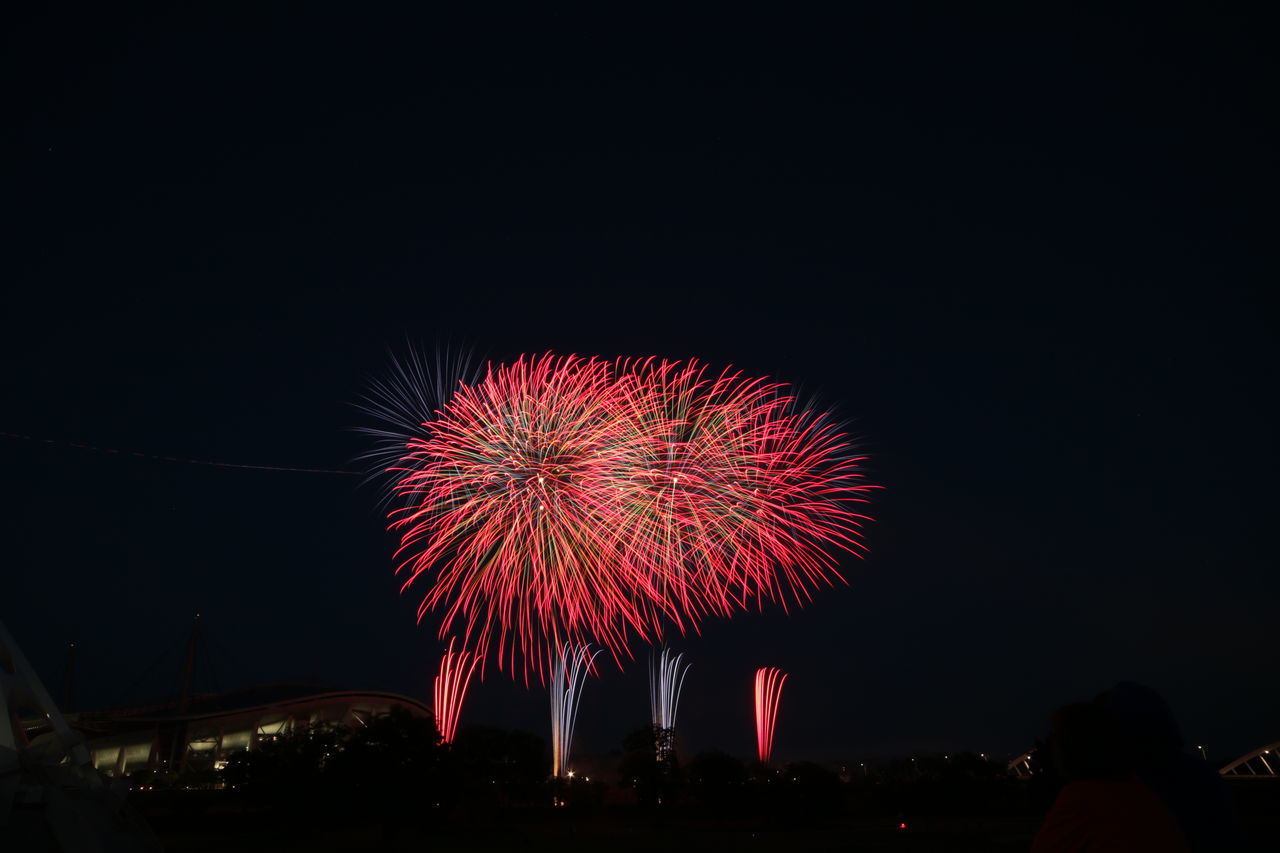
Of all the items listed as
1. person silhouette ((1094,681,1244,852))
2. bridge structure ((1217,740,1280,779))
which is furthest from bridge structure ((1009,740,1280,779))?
person silhouette ((1094,681,1244,852))

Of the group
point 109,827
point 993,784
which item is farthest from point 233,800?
point 993,784

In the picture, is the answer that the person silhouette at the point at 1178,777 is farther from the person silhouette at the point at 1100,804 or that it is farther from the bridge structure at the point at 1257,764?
the bridge structure at the point at 1257,764

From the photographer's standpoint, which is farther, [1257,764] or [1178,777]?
[1257,764]

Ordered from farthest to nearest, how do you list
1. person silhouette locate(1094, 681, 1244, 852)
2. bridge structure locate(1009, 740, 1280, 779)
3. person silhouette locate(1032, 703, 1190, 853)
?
1. bridge structure locate(1009, 740, 1280, 779)
2. person silhouette locate(1094, 681, 1244, 852)
3. person silhouette locate(1032, 703, 1190, 853)

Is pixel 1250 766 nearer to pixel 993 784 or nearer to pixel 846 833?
pixel 993 784

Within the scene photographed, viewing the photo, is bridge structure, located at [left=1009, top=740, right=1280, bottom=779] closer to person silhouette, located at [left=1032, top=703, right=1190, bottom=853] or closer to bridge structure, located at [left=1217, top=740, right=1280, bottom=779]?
bridge structure, located at [left=1217, top=740, right=1280, bottom=779]

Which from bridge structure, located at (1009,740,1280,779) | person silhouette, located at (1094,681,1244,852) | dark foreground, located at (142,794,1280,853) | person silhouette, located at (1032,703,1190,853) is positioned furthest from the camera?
bridge structure, located at (1009,740,1280,779)

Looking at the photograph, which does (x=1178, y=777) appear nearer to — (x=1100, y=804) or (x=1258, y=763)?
(x=1100, y=804)

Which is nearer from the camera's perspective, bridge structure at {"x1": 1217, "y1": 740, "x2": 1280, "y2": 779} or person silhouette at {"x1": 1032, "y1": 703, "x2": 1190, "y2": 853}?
person silhouette at {"x1": 1032, "y1": 703, "x2": 1190, "y2": 853}

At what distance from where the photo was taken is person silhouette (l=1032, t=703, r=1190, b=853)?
3.12 meters

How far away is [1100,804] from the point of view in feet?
10.4

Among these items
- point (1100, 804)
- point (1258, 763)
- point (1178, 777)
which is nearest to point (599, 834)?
point (1178, 777)

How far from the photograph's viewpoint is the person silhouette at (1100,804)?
3123 mm

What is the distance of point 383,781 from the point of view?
34531 millimetres
